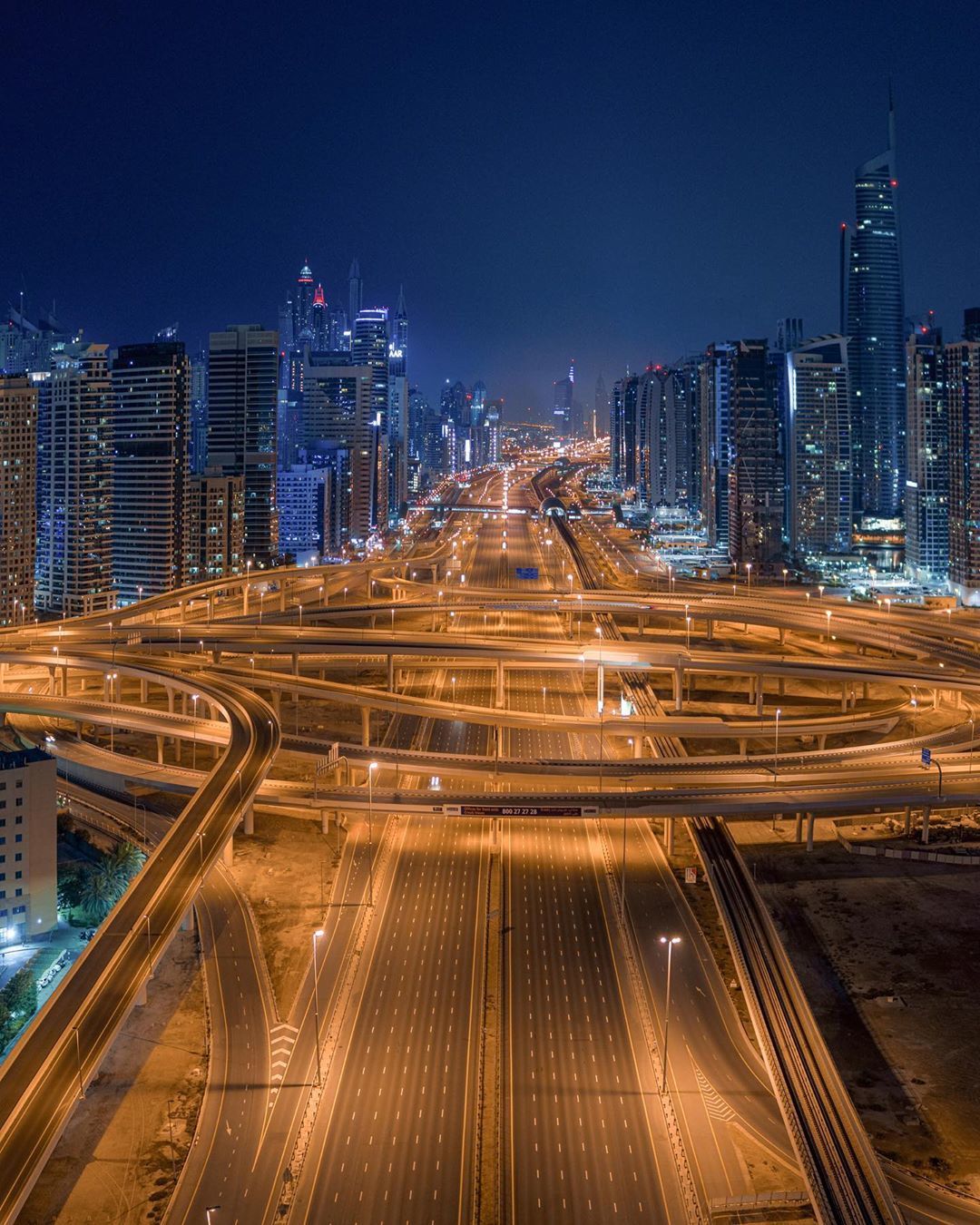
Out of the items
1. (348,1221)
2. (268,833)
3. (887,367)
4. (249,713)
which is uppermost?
(887,367)

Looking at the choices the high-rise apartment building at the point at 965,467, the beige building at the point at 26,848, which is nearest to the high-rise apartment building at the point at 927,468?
the high-rise apartment building at the point at 965,467

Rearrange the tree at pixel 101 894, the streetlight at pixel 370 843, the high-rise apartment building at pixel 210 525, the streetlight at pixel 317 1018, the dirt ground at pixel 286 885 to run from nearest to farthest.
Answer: the streetlight at pixel 317 1018 → the dirt ground at pixel 286 885 → the streetlight at pixel 370 843 → the tree at pixel 101 894 → the high-rise apartment building at pixel 210 525

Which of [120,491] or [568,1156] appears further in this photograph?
[120,491]

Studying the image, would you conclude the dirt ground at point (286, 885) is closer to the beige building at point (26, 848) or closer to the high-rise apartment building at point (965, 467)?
the beige building at point (26, 848)

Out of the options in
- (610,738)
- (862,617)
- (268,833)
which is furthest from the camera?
(862,617)

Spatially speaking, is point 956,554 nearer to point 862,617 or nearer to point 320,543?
point 862,617

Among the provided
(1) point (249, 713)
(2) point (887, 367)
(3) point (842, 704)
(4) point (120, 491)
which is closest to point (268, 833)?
(1) point (249, 713)

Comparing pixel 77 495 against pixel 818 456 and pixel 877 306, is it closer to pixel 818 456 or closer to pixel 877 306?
pixel 818 456

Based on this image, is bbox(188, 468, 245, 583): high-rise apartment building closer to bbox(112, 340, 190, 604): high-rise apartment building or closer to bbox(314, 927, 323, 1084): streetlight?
bbox(112, 340, 190, 604): high-rise apartment building
